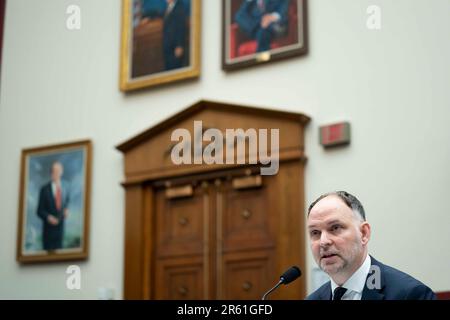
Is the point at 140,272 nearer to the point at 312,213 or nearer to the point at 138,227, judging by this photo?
the point at 138,227

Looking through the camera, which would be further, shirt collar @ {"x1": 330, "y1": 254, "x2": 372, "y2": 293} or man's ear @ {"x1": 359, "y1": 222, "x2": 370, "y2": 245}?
man's ear @ {"x1": 359, "y1": 222, "x2": 370, "y2": 245}

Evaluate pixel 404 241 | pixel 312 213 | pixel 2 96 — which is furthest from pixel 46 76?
pixel 312 213

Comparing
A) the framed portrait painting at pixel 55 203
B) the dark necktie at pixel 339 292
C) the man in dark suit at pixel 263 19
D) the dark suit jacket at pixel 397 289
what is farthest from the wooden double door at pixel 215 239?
the dark suit jacket at pixel 397 289

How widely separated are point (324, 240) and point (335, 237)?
0.07 meters

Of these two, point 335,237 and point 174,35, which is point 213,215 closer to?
point 174,35

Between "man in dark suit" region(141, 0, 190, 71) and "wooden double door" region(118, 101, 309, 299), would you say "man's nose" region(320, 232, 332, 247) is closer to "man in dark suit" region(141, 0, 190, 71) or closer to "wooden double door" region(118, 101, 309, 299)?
"wooden double door" region(118, 101, 309, 299)

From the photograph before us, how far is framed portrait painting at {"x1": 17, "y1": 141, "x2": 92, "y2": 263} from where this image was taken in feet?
33.4

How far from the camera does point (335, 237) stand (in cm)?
384

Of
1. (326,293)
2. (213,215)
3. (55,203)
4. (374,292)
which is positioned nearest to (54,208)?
(55,203)

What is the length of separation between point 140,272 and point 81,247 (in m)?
1.02

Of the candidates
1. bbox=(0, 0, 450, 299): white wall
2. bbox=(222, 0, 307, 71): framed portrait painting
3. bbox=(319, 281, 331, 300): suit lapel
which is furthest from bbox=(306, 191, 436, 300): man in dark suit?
bbox=(222, 0, 307, 71): framed portrait painting

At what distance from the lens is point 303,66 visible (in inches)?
354

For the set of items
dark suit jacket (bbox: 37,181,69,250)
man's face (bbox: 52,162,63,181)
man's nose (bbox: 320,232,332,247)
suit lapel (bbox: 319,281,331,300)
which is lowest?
suit lapel (bbox: 319,281,331,300)

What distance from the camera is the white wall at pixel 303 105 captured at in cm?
795
